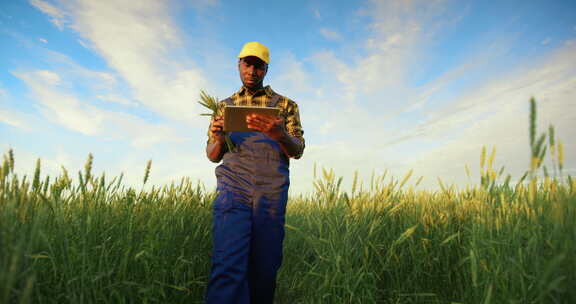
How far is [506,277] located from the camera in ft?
5.58

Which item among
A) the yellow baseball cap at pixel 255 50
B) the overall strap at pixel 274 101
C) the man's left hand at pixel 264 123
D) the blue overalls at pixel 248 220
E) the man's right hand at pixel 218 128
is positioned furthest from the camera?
the overall strap at pixel 274 101

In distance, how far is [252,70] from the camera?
9.94 ft

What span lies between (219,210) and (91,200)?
3.01ft

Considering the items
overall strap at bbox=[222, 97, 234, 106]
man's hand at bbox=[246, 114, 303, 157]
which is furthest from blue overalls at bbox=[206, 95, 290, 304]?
overall strap at bbox=[222, 97, 234, 106]

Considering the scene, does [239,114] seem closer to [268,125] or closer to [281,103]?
[268,125]

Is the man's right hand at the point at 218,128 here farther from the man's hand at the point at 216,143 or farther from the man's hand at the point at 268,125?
the man's hand at the point at 268,125

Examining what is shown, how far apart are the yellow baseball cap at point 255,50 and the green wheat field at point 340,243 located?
122 centimetres

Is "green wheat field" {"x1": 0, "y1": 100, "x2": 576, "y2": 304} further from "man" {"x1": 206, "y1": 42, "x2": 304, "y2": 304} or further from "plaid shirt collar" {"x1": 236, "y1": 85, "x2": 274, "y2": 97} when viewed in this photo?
"plaid shirt collar" {"x1": 236, "y1": 85, "x2": 274, "y2": 97}

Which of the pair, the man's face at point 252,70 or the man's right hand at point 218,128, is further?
the man's face at point 252,70

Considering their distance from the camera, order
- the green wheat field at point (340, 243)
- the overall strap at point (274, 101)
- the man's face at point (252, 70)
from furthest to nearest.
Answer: the overall strap at point (274, 101)
the man's face at point (252, 70)
the green wheat field at point (340, 243)

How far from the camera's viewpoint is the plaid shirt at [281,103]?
3.11 metres

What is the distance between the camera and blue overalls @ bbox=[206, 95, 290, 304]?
7.57 ft

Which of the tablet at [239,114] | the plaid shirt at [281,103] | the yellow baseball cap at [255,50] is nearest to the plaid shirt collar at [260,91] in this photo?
the plaid shirt at [281,103]

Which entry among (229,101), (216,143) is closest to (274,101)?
(229,101)
